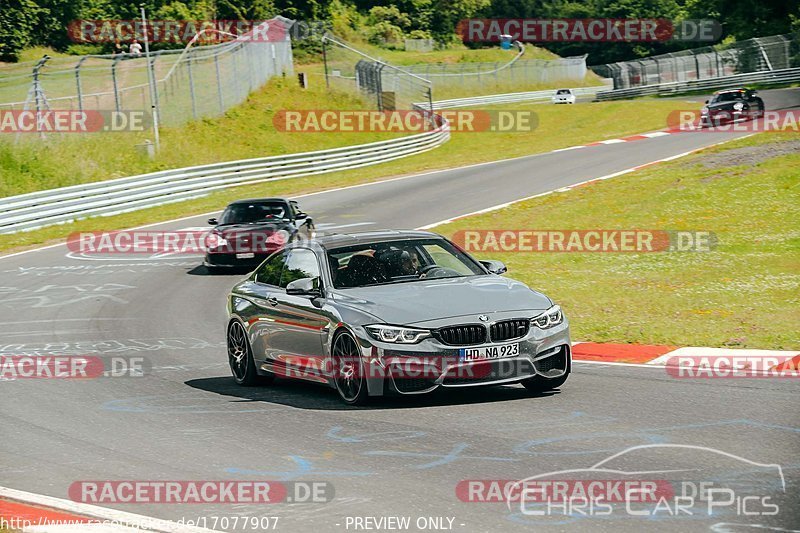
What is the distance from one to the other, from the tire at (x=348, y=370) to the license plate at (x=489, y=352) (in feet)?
2.96

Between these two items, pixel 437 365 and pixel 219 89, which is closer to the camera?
pixel 437 365

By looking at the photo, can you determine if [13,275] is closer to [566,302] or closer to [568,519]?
[566,302]

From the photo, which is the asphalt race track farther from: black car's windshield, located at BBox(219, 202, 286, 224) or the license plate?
black car's windshield, located at BBox(219, 202, 286, 224)

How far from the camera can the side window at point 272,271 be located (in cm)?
1198

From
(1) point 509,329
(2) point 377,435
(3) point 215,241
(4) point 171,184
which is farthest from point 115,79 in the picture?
(2) point 377,435

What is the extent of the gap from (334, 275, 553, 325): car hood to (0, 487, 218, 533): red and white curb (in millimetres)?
3330

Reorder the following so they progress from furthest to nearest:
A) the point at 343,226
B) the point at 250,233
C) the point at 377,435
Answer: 1. the point at 343,226
2. the point at 250,233
3. the point at 377,435

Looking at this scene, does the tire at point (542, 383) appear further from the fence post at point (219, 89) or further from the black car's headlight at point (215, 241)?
the fence post at point (219, 89)

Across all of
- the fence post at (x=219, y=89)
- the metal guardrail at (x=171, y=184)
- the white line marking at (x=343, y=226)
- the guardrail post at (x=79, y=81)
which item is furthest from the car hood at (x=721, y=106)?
the guardrail post at (x=79, y=81)

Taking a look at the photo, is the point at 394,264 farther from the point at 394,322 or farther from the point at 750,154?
the point at 750,154

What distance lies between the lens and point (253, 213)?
24844 millimetres

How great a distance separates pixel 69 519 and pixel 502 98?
263 feet

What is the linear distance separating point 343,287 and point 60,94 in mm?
33286

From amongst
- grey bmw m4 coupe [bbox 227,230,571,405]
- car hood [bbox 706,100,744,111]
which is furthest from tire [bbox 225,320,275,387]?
car hood [bbox 706,100,744,111]
